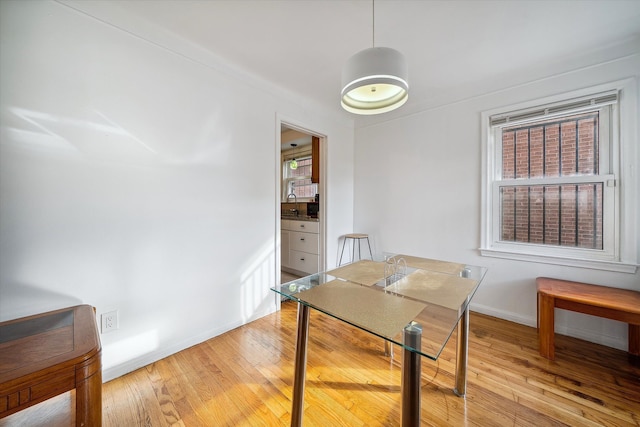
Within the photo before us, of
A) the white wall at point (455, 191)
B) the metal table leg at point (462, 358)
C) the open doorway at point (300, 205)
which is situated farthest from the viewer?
the open doorway at point (300, 205)

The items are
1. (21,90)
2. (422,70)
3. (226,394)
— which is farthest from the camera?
(422,70)

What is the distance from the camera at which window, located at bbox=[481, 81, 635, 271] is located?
2006 millimetres

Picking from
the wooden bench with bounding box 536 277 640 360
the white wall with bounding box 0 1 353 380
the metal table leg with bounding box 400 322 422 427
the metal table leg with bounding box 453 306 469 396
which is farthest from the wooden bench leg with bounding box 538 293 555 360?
the white wall with bounding box 0 1 353 380

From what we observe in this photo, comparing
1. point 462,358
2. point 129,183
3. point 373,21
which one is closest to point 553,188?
point 462,358

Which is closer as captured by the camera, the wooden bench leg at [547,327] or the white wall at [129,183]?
the white wall at [129,183]

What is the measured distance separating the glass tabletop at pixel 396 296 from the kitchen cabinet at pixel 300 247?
182 centimetres

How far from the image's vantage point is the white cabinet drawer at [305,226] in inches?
136

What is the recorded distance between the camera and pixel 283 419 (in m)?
1.29

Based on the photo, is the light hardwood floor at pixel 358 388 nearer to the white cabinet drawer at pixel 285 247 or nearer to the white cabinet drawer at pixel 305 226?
the white cabinet drawer at pixel 305 226

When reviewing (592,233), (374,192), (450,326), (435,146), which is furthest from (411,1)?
(592,233)

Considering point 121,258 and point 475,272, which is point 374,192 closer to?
point 475,272

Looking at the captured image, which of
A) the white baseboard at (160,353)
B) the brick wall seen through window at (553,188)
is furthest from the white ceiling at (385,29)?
the white baseboard at (160,353)

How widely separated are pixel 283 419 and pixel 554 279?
2489 mm

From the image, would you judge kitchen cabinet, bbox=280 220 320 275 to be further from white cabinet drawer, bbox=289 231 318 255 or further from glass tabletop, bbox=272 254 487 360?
glass tabletop, bbox=272 254 487 360
